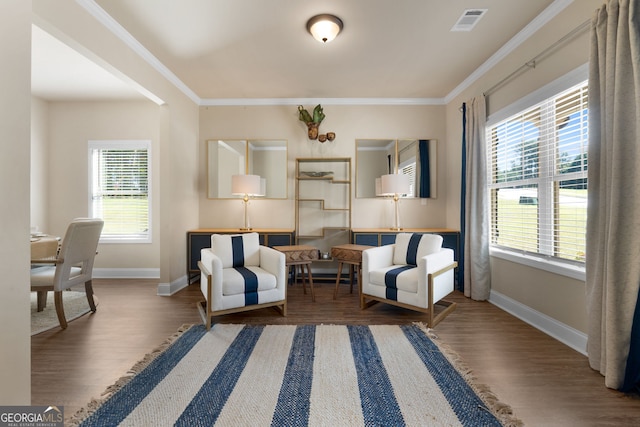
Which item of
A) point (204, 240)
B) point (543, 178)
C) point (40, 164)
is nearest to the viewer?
point (543, 178)

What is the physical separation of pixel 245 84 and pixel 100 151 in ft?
8.76

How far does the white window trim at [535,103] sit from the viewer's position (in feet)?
7.50

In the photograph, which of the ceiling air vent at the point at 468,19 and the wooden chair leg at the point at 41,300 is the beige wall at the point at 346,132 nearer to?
the ceiling air vent at the point at 468,19

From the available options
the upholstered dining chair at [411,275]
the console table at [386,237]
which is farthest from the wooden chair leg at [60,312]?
the console table at [386,237]

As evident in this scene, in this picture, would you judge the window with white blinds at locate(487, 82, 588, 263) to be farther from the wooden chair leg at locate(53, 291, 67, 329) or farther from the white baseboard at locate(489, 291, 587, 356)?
the wooden chair leg at locate(53, 291, 67, 329)

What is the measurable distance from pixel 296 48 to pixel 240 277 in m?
2.38

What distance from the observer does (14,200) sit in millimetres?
1288

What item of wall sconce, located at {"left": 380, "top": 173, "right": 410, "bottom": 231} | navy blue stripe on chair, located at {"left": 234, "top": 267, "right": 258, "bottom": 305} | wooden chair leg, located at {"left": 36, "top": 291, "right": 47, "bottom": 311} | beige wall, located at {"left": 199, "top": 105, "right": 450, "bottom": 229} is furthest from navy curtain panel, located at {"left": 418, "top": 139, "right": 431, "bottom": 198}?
wooden chair leg, located at {"left": 36, "top": 291, "right": 47, "bottom": 311}

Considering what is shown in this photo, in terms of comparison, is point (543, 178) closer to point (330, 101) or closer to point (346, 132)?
point (346, 132)

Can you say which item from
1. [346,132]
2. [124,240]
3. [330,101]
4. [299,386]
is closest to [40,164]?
[124,240]

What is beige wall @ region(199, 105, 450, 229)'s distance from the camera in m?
4.51

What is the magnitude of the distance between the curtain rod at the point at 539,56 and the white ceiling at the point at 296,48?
264 millimetres

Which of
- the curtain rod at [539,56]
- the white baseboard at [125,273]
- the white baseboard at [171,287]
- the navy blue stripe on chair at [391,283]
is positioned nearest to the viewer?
the curtain rod at [539,56]

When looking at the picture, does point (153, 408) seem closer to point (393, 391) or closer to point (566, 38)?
point (393, 391)
